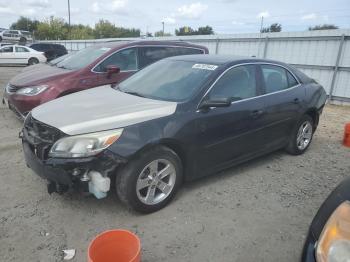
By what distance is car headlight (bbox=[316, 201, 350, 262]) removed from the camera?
4.87ft

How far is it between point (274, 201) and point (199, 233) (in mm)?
1171

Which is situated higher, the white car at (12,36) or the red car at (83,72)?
the red car at (83,72)

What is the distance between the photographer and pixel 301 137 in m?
5.34

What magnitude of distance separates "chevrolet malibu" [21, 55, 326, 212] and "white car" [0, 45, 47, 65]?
18.7 meters

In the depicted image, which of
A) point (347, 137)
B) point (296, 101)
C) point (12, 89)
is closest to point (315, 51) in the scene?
point (347, 137)

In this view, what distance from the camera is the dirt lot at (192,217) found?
9.39 ft

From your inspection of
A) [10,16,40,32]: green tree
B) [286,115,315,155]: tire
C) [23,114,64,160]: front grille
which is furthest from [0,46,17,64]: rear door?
[10,16,40,32]: green tree

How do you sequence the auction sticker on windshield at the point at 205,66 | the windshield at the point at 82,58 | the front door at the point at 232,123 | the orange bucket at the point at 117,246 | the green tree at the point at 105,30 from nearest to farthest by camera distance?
the orange bucket at the point at 117,246, the front door at the point at 232,123, the auction sticker on windshield at the point at 205,66, the windshield at the point at 82,58, the green tree at the point at 105,30

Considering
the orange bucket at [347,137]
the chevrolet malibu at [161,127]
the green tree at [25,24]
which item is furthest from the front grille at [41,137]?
the green tree at [25,24]

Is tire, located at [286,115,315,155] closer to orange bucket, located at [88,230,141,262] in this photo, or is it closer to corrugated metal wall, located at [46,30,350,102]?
orange bucket, located at [88,230,141,262]

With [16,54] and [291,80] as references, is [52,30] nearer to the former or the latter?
[16,54]

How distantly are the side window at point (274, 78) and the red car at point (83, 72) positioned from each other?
2.79 m

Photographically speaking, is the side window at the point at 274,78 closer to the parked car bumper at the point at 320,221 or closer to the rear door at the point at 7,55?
the parked car bumper at the point at 320,221

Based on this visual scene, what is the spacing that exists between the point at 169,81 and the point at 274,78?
1.69 m
